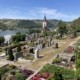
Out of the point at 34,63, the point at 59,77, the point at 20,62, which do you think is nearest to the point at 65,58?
the point at 34,63

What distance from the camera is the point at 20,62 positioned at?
3034cm

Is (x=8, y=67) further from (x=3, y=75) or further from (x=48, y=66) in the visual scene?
(x=48, y=66)

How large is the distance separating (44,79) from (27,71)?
12.0 ft

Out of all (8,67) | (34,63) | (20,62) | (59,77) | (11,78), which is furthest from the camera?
(20,62)

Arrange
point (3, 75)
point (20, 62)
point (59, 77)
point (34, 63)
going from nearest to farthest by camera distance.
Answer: point (59, 77) < point (3, 75) < point (34, 63) < point (20, 62)

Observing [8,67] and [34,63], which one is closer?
[8,67]

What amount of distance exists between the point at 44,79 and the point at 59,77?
2.83 m

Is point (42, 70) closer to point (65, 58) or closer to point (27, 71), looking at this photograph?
point (27, 71)

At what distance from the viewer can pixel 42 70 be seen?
22.4 meters

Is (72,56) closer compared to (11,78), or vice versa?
(11,78)

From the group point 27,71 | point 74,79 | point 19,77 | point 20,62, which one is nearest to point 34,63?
point 20,62

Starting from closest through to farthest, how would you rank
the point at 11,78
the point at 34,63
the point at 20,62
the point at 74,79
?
the point at 74,79, the point at 11,78, the point at 34,63, the point at 20,62

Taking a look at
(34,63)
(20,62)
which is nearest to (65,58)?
(34,63)

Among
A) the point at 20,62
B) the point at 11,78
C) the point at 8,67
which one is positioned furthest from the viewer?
the point at 20,62
